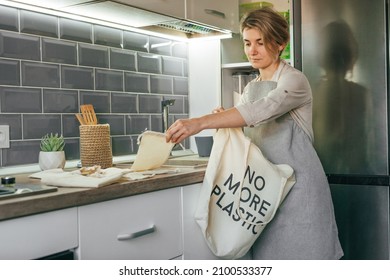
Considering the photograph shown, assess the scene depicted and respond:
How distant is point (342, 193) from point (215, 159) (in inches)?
34.2

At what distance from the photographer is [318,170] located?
1773 millimetres

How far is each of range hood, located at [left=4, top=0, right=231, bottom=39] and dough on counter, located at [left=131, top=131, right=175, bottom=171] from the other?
19.8 inches

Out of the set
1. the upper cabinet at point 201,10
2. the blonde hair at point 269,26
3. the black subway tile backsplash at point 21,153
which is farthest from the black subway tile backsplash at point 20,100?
the blonde hair at point 269,26

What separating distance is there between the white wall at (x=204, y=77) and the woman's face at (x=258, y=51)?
0.78 m

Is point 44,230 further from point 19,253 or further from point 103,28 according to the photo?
point 103,28

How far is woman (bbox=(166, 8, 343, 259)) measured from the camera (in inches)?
68.1

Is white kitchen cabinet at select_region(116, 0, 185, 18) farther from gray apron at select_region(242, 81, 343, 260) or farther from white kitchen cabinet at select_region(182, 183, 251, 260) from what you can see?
white kitchen cabinet at select_region(182, 183, 251, 260)

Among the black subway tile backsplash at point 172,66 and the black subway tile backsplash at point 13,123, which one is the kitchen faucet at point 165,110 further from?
the black subway tile backsplash at point 13,123

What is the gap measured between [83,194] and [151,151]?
0.43 m

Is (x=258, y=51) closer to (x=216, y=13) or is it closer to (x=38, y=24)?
(x=216, y=13)

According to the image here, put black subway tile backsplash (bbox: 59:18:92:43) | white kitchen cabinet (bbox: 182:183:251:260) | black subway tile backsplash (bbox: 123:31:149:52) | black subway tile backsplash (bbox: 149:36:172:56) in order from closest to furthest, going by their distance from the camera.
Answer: white kitchen cabinet (bbox: 182:183:251:260)
black subway tile backsplash (bbox: 59:18:92:43)
black subway tile backsplash (bbox: 123:31:149:52)
black subway tile backsplash (bbox: 149:36:172:56)

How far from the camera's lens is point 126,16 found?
206 centimetres

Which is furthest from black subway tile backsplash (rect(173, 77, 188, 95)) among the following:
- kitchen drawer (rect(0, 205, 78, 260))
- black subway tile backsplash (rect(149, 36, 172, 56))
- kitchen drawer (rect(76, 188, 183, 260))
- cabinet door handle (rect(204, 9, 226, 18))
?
kitchen drawer (rect(0, 205, 78, 260))
